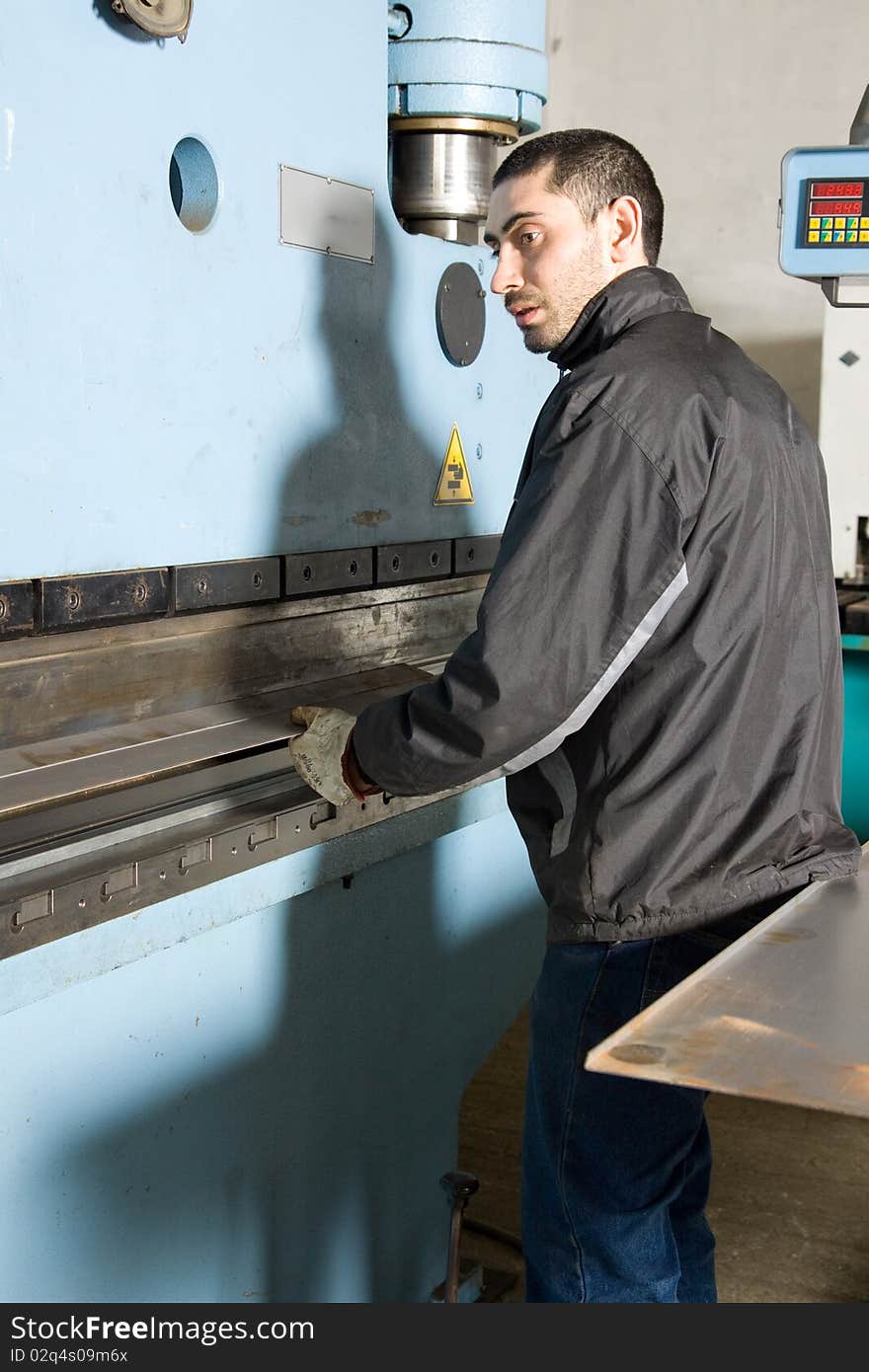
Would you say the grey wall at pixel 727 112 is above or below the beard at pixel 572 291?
above

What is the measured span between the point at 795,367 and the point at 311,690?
2352 mm

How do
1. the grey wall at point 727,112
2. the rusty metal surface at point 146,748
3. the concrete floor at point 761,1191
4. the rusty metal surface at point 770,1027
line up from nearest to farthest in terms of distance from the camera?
the rusty metal surface at point 770,1027
the rusty metal surface at point 146,748
the concrete floor at point 761,1191
the grey wall at point 727,112

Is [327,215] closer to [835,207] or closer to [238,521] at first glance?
[238,521]

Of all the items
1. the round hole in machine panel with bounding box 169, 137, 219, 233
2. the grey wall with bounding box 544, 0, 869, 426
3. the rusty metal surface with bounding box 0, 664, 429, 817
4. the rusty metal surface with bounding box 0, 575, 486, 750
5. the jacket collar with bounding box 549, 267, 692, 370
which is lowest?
the rusty metal surface with bounding box 0, 664, 429, 817

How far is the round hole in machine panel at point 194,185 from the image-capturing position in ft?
4.16

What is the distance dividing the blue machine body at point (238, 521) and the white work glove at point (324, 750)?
91 mm

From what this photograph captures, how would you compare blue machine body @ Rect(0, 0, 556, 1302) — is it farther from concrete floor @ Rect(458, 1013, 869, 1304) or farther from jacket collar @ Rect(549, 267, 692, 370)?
concrete floor @ Rect(458, 1013, 869, 1304)

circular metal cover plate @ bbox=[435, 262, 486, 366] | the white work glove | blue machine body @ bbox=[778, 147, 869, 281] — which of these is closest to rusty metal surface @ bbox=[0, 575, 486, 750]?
the white work glove

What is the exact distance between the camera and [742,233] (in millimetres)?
3387

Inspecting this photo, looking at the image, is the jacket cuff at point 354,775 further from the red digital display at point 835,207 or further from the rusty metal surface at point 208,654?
the red digital display at point 835,207

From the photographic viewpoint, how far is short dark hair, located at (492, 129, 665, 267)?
1301 millimetres

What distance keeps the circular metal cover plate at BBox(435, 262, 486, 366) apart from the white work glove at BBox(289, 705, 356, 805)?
597mm

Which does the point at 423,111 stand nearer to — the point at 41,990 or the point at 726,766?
the point at 726,766

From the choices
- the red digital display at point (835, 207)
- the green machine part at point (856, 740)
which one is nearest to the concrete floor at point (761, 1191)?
the green machine part at point (856, 740)
